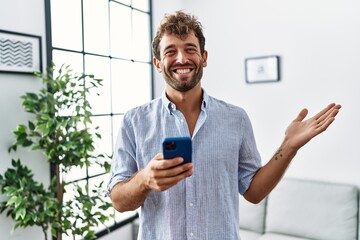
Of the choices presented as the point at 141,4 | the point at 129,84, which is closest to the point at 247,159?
the point at 129,84

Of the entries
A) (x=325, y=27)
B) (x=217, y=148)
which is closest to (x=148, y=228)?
(x=217, y=148)

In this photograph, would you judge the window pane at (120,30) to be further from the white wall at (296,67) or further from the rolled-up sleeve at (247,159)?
Answer: the rolled-up sleeve at (247,159)

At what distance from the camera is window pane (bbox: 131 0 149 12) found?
3334 mm

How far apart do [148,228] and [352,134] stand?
222 cm

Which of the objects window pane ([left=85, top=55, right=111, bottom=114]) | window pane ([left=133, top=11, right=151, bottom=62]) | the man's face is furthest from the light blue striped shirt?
window pane ([left=133, top=11, right=151, bottom=62])

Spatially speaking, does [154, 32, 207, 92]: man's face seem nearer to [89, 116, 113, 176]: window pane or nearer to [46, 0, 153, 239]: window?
[46, 0, 153, 239]: window

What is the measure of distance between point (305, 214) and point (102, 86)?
1.92 meters

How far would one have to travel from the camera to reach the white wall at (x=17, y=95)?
79.0 inches

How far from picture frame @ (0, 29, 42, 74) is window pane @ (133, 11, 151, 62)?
4.16 feet

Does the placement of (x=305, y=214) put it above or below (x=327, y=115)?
below

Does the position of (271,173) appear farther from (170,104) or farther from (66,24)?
(66,24)

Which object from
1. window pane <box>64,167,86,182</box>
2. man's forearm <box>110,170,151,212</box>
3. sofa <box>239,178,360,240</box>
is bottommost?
sofa <box>239,178,360,240</box>

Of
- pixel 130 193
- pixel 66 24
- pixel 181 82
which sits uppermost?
pixel 66 24

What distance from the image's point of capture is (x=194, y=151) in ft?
3.99
